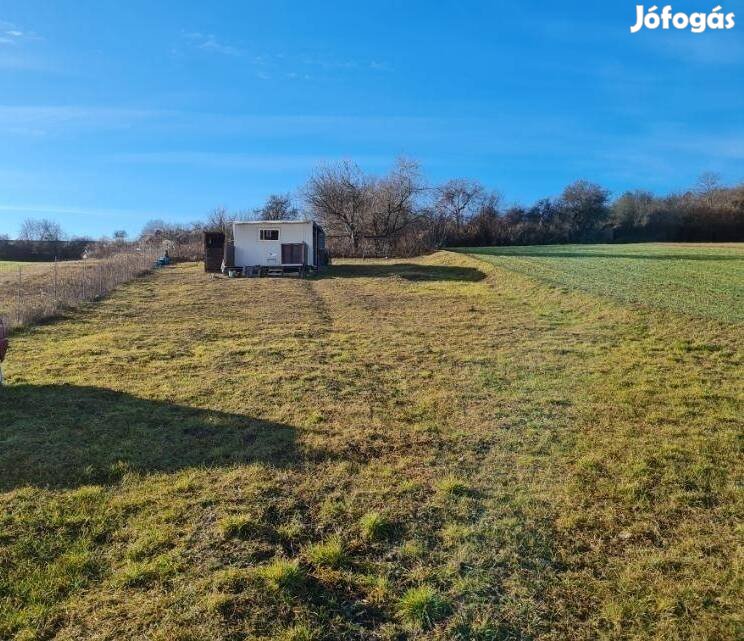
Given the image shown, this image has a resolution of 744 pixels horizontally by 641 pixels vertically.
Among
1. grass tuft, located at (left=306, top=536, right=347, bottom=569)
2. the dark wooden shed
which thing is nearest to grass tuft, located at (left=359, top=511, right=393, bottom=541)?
grass tuft, located at (left=306, top=536, right=347, bottom=569)

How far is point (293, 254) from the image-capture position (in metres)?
22.7

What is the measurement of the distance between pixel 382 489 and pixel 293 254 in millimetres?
19762

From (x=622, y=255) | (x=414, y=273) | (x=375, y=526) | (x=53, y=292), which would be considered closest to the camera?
(x=375, y=526)

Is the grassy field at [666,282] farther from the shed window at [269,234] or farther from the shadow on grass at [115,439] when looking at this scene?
the shed window at [269,234]

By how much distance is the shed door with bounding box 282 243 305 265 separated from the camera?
2259 cm

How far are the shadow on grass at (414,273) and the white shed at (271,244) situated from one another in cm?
158

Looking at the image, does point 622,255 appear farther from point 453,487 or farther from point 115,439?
point 115,439

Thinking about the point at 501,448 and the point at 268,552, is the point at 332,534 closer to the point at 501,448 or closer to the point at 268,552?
the point at 268,552

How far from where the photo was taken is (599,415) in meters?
5.06

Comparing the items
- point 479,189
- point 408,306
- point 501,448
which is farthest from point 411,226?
point 501,448

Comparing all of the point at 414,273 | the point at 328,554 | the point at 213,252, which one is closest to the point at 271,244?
the point at 213,252

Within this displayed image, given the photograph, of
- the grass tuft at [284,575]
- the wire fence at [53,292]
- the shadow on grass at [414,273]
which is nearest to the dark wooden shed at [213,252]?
the wire fence at [53,292]

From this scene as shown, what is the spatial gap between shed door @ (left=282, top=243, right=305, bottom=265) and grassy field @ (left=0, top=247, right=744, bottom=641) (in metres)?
14.6

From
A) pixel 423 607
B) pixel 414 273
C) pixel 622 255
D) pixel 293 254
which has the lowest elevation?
pixel 423 607
